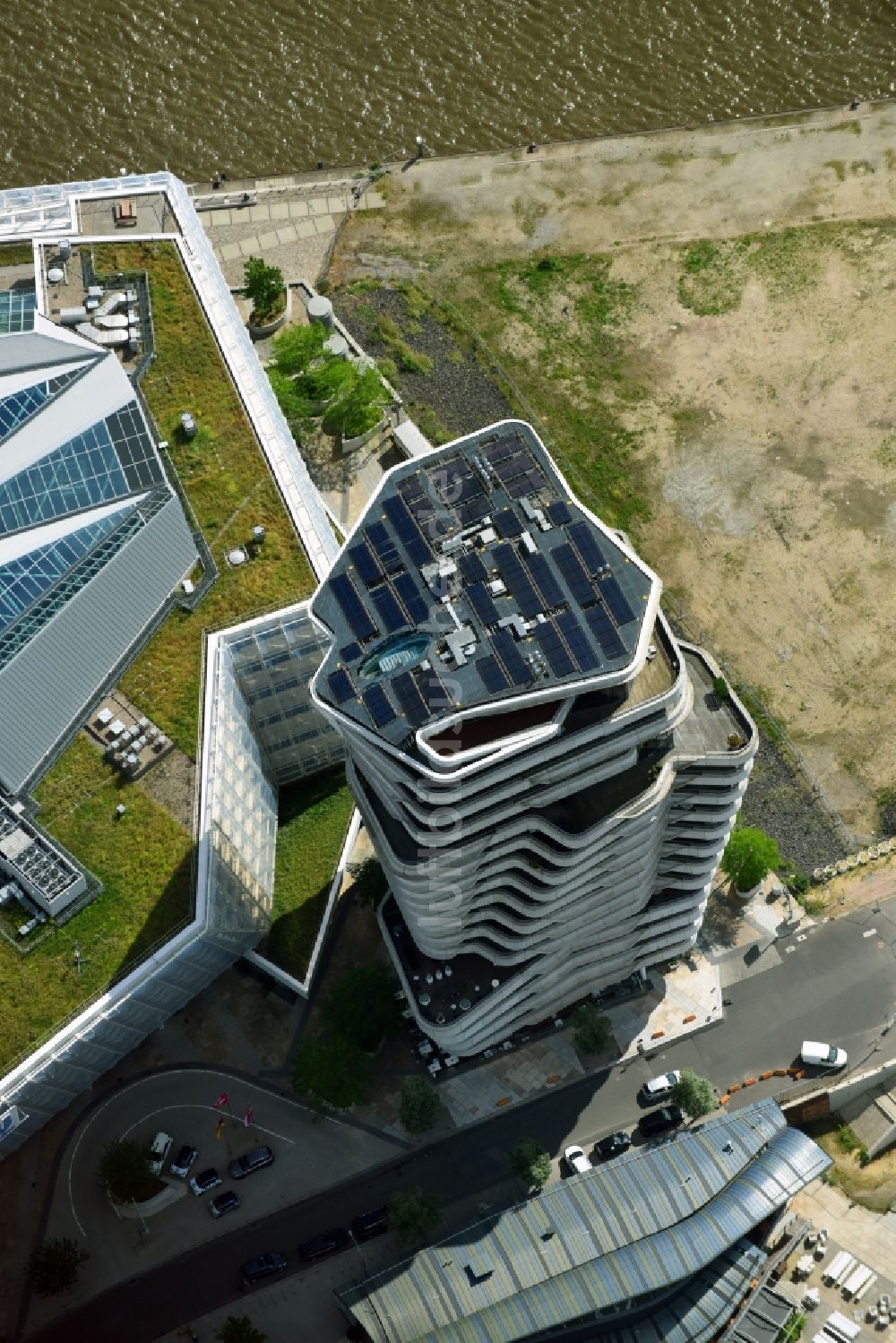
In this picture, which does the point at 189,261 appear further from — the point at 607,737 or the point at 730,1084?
the point at 730,1084

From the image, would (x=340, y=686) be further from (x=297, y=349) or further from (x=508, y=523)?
(x=297, y=349)

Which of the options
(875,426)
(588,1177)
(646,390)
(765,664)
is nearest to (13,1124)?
(588,1177)

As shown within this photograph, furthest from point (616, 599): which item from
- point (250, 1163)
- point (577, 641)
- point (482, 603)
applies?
point (250, 1163)

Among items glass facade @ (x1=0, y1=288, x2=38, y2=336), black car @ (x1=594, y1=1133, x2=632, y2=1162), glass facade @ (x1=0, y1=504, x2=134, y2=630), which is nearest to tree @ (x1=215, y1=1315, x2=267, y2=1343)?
black car @ (x1=594, y1=1133, x2=632, y2=1162)

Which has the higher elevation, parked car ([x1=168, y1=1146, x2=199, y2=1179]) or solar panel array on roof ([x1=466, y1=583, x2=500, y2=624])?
solar panel array on roof ([x1=466, y1=583, x2=500, y2=624])

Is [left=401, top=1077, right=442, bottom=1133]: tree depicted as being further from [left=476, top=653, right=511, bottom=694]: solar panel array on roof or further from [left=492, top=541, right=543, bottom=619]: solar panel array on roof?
[left=492, top=541, right=543, bottom=619]: solar panel array on roof

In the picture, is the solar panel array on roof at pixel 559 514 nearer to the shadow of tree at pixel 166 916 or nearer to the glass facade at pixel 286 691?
the glass facade at pixel 286 691
